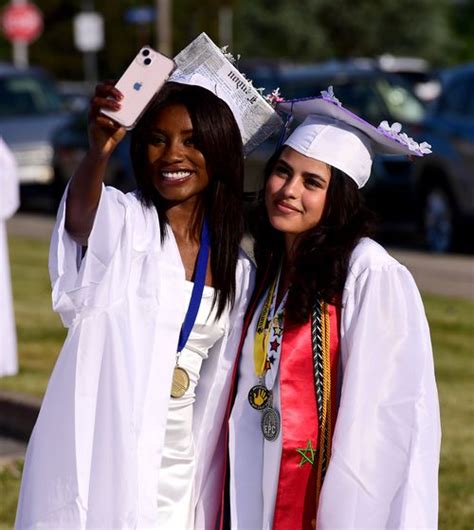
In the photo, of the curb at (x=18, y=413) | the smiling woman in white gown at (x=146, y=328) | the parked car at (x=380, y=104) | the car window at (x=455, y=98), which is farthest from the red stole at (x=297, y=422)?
the parked car at (x=380, y=104)

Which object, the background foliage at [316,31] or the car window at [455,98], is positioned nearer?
the car window at [455,98]

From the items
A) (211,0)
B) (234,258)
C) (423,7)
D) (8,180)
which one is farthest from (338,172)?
(211,0)

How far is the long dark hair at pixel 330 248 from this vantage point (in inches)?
144

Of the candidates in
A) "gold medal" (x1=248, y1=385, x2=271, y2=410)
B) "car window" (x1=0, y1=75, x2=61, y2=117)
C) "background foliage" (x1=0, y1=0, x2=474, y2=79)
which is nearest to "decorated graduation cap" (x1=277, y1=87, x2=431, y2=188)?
"gold medal" (x1=248, y1=385, x2=271, y2=410)

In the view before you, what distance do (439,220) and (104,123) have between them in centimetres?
1093

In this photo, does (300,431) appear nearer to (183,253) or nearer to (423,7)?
(183,253)

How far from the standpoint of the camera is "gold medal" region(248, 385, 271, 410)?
3734 millimetres

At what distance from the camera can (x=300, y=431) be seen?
3686 mm

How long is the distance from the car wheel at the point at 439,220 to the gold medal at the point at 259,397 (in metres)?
10.4

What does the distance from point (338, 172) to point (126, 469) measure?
0.92 metres

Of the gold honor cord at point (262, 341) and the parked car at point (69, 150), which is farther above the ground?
the gold honor cord at point (262, 341)

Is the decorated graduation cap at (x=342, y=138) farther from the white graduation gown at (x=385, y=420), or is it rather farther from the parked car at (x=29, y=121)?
the parked car at (x=29, y=121)

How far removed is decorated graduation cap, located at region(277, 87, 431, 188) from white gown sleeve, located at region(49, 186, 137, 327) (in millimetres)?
515

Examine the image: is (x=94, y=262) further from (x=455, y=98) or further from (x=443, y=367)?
(x=455, y=98)
